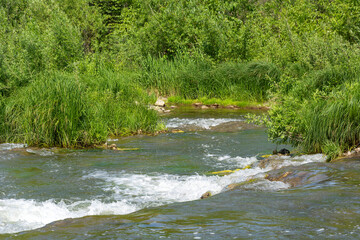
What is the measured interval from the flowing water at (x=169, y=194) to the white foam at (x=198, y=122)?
144 inches

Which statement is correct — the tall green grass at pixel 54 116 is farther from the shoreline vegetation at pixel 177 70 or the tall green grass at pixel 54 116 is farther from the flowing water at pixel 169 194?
the flowing water at pixel 169 194

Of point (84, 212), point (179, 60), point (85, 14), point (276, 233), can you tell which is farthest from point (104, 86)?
point (85, 14)

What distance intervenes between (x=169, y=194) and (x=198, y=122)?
1065 cm

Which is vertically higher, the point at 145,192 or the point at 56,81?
the point at 56,81

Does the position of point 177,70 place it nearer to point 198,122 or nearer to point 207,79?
point 207,79

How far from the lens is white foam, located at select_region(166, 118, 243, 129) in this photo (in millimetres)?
18450

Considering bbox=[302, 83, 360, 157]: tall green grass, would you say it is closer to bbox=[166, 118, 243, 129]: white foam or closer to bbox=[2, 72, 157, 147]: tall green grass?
bbox=[2, 72, 157, 147]: tall green grass

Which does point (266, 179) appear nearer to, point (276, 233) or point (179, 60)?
point (276, 233)

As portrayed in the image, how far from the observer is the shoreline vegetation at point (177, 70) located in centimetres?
1123

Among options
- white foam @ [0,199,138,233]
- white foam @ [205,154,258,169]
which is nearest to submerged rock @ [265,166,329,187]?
white foam @ [205,154,258,169]

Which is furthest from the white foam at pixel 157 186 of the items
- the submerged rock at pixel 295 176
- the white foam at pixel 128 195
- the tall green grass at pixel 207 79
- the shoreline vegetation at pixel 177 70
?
the tall green grass at pixel 207 79

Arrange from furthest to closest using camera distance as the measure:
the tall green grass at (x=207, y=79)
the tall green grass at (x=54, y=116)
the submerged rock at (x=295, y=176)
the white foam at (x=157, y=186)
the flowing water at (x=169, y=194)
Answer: the tall green grass at (x=207, y=79) < the tall green grass at (x=54, y=116) < the white foam at (x=157, y=186) < the submerged rock at (x=295, y=176) < the flowing water at (x=169, y=194)

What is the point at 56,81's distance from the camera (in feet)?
44.1

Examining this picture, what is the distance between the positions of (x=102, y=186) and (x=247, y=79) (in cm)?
1699
